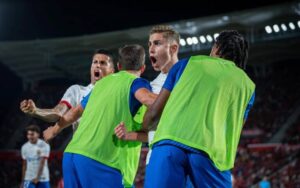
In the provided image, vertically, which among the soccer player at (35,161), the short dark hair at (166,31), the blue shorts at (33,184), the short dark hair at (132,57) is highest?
the short dark hair at (166,31)

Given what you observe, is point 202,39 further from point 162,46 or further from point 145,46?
point 162,46

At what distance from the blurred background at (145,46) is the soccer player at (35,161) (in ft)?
33.2

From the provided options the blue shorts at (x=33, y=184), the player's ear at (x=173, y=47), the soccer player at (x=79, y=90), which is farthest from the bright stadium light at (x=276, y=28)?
the player's ear at (x=173, y=47)

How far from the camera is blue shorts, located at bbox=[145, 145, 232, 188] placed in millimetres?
3184

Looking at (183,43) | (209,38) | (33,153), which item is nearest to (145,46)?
(183,43)

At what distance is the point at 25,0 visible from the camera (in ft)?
84.3

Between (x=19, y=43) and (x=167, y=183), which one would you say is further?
(x=19, y=43)

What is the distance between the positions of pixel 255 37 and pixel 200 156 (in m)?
21.7

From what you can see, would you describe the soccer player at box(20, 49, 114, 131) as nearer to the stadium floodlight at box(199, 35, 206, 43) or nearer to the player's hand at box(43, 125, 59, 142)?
the player's hand at box(43, 125, 59, 142)

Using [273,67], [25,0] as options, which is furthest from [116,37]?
[273,67]

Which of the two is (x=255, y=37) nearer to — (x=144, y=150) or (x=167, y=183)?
(x=144, y=150)

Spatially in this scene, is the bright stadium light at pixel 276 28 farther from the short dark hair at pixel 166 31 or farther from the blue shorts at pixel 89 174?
the blue shorts at pixel 89 174

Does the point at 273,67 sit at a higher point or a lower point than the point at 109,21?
lower

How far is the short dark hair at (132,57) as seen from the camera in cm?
434
